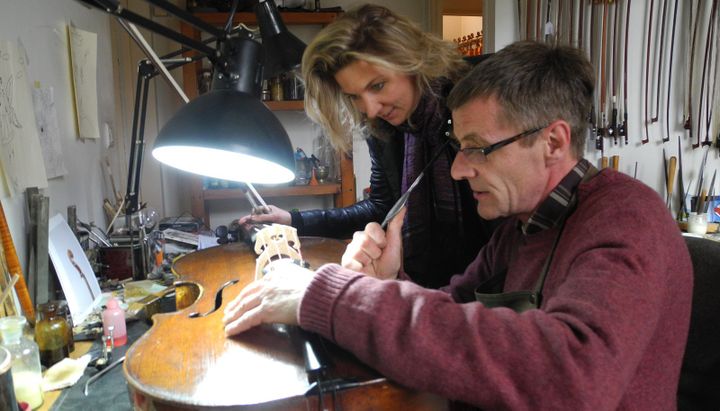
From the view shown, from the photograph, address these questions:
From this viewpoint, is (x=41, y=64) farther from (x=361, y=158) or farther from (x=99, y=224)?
(x=361, y=158)

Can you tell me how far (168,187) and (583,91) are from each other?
255cm

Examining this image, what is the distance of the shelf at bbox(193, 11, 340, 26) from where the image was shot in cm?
261

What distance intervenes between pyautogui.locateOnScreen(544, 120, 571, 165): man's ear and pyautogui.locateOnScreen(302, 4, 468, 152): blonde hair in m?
0.49

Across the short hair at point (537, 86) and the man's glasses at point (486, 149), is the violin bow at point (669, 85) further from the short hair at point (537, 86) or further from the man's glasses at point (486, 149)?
the man's glasses at point (486, 149)

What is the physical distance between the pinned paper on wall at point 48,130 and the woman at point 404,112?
59 cm

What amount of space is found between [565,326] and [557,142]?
0.36 meters

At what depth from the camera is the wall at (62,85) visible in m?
1.24

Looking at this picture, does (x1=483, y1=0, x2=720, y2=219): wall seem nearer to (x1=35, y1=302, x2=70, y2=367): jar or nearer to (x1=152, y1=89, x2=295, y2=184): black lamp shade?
(x1=152, y1=89, x2=295, y2=184): black lamp shade

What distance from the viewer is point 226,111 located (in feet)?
2.66

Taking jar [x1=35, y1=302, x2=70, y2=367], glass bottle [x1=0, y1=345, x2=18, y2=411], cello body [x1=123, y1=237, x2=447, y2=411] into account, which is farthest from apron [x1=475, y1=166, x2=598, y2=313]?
jar [x1=35, y1=302, x2=70, y2=367]

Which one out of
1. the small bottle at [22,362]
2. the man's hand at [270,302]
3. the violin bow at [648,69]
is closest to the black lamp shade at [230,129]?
the man's hand at [270,302]

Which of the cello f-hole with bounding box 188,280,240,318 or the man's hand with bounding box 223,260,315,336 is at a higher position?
the man's hand with bounding box 223,260,315,336

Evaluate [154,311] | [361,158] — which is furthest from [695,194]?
[154,311]

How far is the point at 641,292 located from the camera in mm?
622
